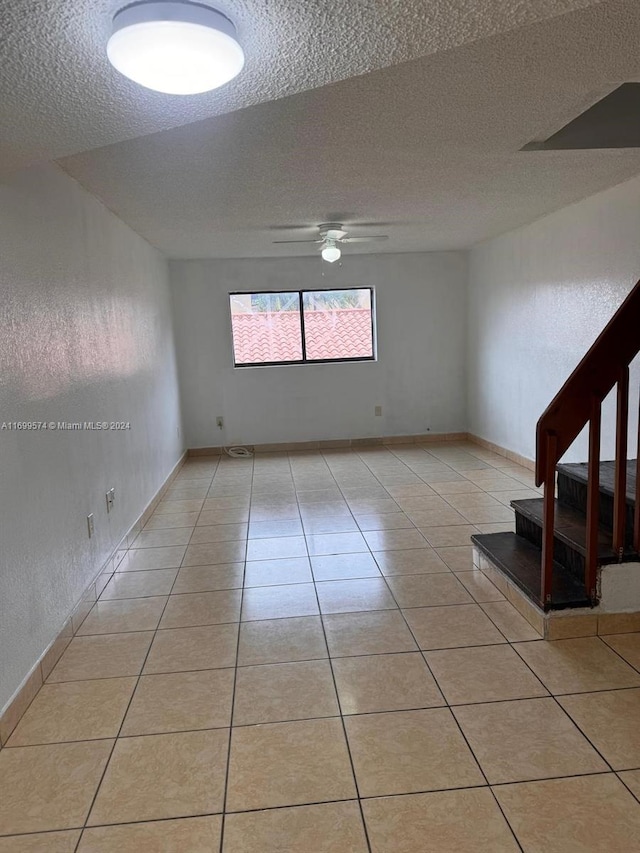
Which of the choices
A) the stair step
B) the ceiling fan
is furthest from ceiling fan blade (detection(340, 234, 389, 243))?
the stair step

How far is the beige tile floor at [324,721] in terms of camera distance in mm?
1529

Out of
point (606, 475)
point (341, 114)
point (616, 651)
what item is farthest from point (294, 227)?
point (616, 651)

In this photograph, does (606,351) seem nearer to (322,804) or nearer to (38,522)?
(322,804)

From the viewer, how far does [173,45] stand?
1.19 metres

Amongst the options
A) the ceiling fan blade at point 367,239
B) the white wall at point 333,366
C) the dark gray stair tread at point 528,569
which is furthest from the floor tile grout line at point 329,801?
the white wall at point 333,366

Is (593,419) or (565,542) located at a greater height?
(593,419)

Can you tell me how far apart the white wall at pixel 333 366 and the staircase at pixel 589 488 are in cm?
413

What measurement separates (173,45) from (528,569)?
8.10 feet

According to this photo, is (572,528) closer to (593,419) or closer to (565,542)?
(565,542)

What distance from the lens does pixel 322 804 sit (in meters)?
1.60

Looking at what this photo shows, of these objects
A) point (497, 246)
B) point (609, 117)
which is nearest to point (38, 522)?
point (609, 117)

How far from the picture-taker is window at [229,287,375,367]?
6.57 metres

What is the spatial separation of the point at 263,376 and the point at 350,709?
194 inches

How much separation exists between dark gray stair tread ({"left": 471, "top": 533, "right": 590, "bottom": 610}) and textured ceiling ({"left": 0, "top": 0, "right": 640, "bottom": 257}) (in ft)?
6.56
